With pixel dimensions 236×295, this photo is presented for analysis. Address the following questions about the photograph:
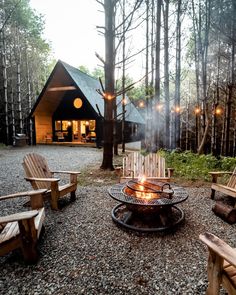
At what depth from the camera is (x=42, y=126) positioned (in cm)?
1756

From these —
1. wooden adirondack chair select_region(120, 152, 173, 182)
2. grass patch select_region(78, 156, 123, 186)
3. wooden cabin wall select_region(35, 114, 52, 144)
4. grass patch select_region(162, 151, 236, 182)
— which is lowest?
grass patch select_region(78, 156, 123, 186)

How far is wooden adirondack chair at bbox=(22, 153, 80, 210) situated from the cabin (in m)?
10.5

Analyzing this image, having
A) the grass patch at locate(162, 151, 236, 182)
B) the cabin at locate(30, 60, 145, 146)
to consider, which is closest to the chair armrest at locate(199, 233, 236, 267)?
the grass patch at locate(162, 151, 236, 182)

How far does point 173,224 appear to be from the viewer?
2990 millimetres

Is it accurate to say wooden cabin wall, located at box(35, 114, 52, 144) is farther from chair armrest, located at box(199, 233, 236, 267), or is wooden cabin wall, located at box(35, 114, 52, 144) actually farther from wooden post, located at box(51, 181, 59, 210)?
chair armrest, located at box(199, 233, 236, 267)

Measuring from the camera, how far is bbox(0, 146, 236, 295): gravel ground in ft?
6.32

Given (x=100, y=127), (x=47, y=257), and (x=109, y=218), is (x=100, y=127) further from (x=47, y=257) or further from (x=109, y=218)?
(x=47, y=257)

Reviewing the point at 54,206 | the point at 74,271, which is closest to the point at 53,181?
the point at 54,206

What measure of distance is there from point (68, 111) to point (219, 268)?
17.8m

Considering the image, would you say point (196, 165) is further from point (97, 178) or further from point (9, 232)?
point (9, 232)

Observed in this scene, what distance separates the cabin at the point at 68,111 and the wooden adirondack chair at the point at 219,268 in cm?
1332

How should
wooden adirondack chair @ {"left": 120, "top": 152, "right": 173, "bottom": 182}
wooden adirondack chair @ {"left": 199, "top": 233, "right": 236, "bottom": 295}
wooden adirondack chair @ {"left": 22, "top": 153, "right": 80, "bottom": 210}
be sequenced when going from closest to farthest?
wooden adirondack chair @ {"left": 199, "top": 233, "right": 236, "bottom": 295} → wooden adirondack chair @ {"left": 22, "top": 153, "right": 80, "bottom": 210} → wooden adirondack chair @ {"left": 120, "top": 152, "right": 173, "bottom": 182}

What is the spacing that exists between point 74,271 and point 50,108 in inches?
685

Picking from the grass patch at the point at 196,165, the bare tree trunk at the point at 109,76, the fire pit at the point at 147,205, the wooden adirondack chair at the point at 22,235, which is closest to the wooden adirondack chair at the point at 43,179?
the fire pit at the point at 147,205
